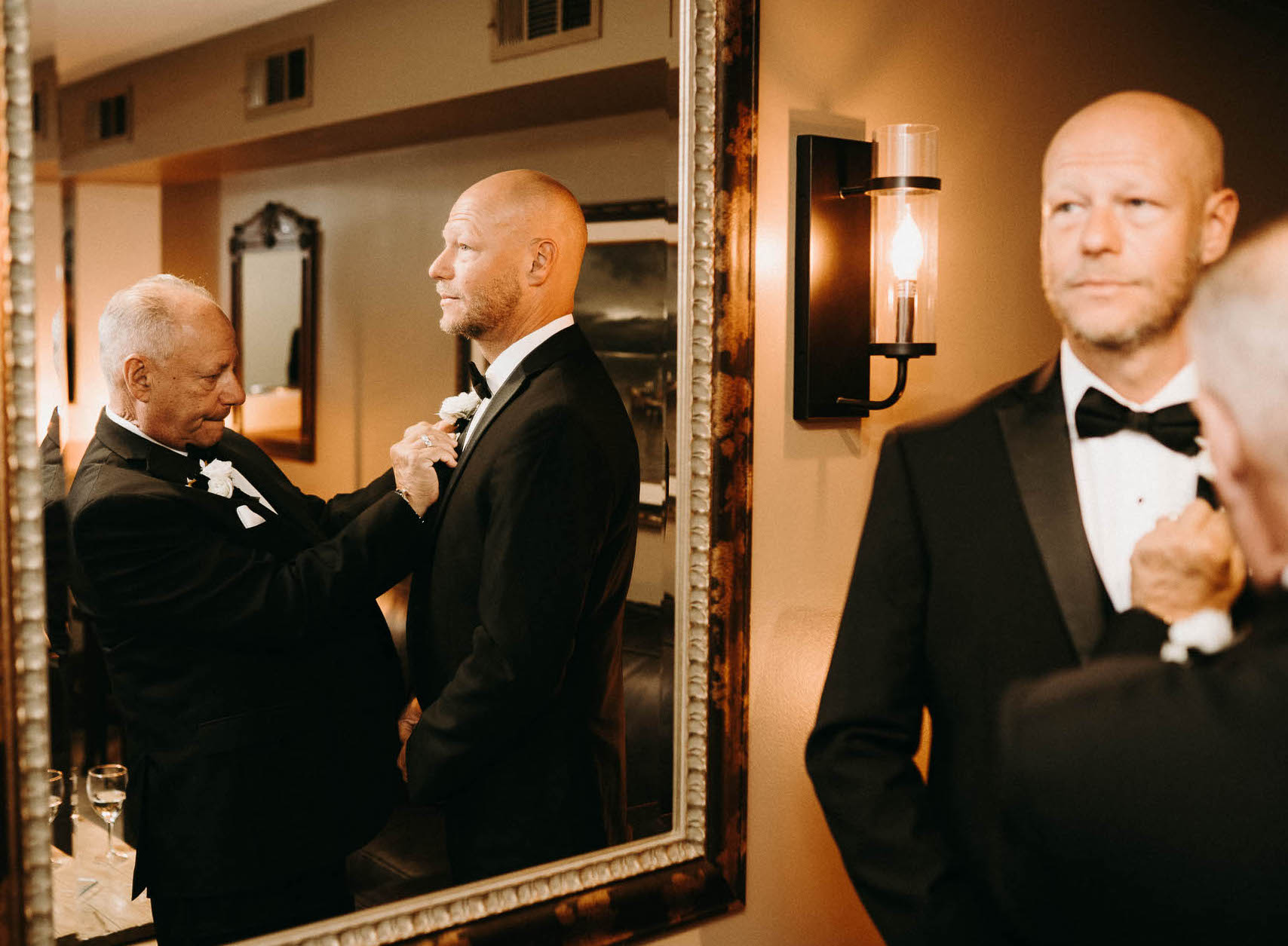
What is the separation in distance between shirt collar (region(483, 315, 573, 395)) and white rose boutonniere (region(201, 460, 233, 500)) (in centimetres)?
35

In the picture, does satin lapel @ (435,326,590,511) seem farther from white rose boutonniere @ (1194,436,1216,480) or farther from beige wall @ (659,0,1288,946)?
white rose boutonniere @ (1194,436,1216,480)

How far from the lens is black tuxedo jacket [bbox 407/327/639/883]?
1455 millimetres

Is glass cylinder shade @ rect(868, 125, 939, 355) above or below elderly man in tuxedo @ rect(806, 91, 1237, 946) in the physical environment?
above

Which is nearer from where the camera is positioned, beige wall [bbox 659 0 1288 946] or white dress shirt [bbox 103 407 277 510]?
white dress shirt [bbox 103 407 277 510]

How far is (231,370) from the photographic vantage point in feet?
4.15

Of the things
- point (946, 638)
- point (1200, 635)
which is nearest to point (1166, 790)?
point (1200, 635)

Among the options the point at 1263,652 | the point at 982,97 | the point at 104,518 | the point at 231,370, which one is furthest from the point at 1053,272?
Answer: the point at 104,518

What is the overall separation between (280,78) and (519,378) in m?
0.47

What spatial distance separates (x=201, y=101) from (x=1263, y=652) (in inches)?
48.2

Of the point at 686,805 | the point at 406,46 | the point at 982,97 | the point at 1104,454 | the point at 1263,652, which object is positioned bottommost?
the point at 686,805

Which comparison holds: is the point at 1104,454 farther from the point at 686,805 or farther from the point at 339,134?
the point at 339,134

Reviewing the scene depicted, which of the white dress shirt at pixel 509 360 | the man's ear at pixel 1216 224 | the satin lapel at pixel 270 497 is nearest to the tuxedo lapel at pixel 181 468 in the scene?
the satin lapel at pixel 270 497

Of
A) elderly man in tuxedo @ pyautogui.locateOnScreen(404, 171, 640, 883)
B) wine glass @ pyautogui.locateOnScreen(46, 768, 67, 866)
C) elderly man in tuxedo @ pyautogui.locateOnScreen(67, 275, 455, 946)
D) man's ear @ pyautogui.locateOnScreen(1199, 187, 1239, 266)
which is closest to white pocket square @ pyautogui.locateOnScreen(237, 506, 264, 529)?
elderly man in tuxedo @ pyautogui.locateOnScreen(67, 275, 455, 946)

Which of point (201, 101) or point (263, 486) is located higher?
point (201, 101)
